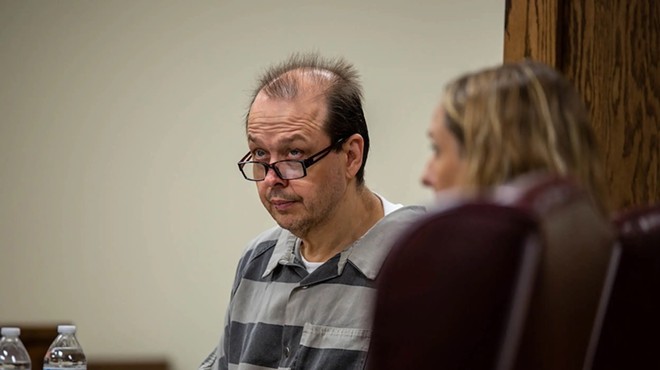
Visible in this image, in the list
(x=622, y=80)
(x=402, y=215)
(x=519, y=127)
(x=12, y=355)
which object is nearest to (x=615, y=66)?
(x=622, y=80)

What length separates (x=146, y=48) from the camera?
406 centimetres

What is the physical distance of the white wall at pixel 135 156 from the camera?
3920 millimetres

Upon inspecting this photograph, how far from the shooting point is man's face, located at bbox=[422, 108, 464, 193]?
986 mm

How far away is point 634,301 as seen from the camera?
99 cm

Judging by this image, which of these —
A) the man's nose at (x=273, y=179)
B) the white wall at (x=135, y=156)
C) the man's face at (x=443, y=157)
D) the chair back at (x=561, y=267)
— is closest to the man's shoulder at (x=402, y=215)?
the man's nose at (x=273, y=179)

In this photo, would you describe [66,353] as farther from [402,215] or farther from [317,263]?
[402,215]

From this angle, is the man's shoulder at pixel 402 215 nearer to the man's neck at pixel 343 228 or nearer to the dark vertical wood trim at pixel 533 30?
the man's neck at pixel 343 228

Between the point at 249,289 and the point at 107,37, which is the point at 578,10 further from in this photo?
A: the point at 107,37

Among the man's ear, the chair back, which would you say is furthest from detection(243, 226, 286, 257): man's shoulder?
the chair back

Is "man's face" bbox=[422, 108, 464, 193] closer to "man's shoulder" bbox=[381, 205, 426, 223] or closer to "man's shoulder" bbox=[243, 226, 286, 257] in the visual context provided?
"man's shoulder" bbox=[381, 205, 426, 223]

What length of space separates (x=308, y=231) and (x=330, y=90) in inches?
14.2

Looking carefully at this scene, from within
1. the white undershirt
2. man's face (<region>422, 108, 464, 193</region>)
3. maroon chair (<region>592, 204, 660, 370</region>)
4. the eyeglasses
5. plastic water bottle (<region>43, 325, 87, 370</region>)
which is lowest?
plastic water bottle (<region>43, 325, 87, 370</region>)

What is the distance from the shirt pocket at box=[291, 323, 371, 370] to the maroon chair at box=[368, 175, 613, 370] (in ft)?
4.01

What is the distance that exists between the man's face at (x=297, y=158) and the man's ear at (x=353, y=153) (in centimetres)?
3
